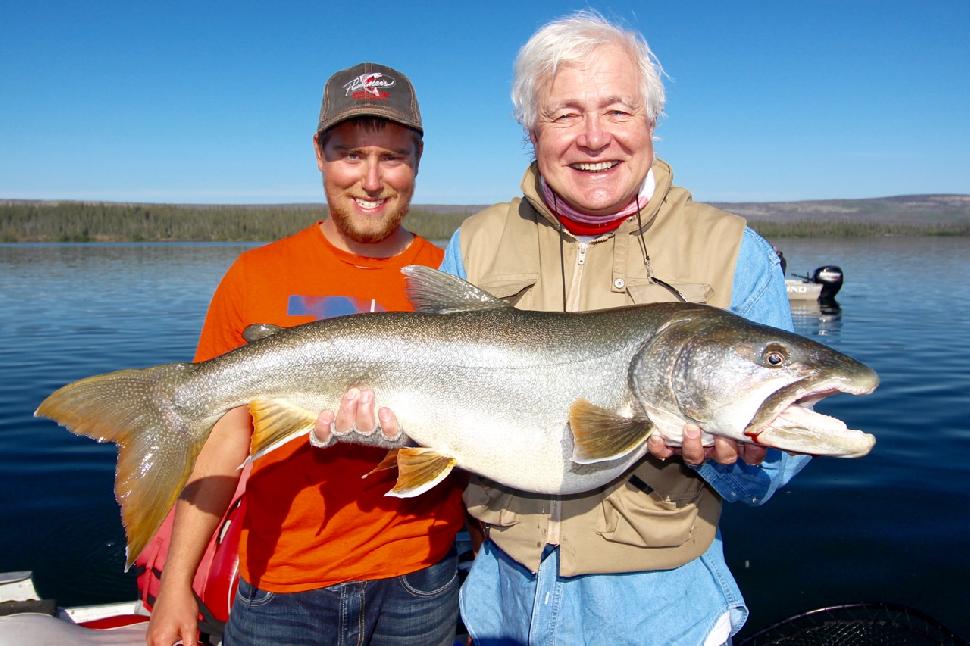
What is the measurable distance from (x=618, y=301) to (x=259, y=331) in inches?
75.0

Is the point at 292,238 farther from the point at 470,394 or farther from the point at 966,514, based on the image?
the point at 966,514

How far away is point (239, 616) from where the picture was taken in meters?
3.75

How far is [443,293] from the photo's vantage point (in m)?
3.58

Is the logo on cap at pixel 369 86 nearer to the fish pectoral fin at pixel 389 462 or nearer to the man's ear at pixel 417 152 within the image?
the man's ear at pixel 417 152

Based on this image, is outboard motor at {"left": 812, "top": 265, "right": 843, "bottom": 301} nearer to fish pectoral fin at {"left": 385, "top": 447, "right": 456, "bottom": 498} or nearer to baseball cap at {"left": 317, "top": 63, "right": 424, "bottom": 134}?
baseball cap at {"left": 317, "top": 63, "right": 424, "bottom": 134}

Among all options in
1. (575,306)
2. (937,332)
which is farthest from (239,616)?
(937,332)

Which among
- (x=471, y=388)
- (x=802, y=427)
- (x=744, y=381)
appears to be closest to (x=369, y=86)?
(x=471, y=388)

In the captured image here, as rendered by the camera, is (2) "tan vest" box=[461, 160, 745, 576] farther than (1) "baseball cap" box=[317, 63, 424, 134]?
No

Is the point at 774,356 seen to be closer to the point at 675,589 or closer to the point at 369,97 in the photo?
the point at 675,589

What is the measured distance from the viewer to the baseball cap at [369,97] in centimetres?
395

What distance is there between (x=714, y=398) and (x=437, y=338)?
4.64 ft

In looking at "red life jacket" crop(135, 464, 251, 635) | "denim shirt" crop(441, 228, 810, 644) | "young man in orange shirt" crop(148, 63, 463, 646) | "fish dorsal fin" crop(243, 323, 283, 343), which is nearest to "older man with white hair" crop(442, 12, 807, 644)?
"denim shirt" crop(441, 228, 810, 644)

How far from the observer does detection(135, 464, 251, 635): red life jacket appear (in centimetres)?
425

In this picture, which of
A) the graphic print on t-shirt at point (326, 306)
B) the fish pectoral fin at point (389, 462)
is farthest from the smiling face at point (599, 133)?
the fish pectoral fin at point (389, 462)
